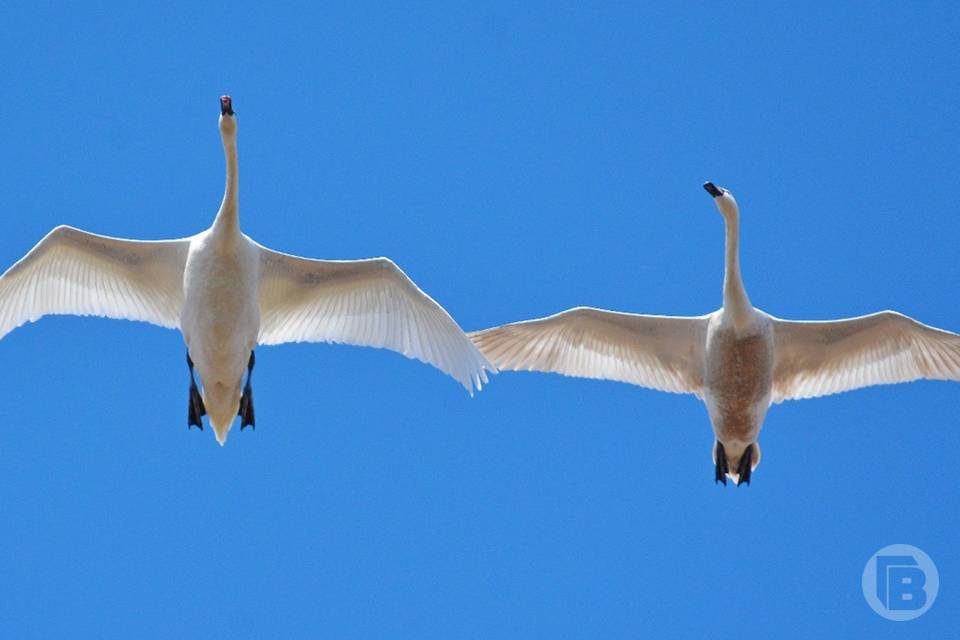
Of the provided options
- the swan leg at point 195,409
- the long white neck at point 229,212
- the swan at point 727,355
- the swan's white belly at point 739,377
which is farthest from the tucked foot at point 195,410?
the swan's white belly at point 739,377

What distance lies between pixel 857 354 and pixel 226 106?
8250 millimetres

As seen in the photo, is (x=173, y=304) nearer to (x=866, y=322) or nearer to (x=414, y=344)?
(x=414, y=344)

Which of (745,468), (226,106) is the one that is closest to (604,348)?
(745,468)

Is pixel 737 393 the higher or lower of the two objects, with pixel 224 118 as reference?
lower

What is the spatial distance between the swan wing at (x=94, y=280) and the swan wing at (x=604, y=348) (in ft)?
13.2

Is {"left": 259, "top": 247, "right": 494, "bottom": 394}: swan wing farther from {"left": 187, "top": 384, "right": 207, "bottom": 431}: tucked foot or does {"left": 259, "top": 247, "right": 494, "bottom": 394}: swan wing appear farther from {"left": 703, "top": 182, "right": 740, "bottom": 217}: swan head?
{"left": 703, "top": 182, "right": 740, "bottom": 217}: swan head

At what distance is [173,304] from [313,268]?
177 cm

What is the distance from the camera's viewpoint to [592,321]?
21.9m

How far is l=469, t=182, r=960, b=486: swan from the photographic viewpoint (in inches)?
827

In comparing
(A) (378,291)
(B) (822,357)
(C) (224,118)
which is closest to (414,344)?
(A) (378,291)

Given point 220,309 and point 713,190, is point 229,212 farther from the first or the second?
point 713,190

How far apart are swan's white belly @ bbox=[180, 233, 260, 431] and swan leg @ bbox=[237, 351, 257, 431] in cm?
45

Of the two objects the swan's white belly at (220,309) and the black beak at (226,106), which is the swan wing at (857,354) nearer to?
the swan's white belly at (220,309)

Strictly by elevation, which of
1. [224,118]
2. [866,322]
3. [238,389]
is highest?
[224,118]
